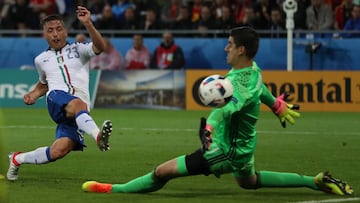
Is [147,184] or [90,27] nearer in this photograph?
Result: [147,184]

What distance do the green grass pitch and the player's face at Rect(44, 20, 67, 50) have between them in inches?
62.4

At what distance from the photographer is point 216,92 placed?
909 centimetres

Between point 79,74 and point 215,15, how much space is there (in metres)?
14.9

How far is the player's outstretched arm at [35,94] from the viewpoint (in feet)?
38.0

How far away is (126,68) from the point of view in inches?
1002

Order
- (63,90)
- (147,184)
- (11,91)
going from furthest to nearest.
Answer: (11,91) < (63,90) < (147,184)

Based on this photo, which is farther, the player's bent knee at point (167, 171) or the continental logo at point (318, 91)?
the continental logo at point (318, 91)

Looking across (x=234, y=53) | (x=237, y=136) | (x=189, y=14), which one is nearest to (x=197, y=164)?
(x=237, y=136)

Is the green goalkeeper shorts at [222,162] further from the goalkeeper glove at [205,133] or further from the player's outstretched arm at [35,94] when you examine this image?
the player's outstretched arm at [35,94]

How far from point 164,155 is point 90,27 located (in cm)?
387

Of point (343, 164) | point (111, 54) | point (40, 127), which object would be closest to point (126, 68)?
point (111, 54)

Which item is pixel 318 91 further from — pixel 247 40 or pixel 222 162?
pixel 222 162

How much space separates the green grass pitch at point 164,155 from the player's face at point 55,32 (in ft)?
5.20

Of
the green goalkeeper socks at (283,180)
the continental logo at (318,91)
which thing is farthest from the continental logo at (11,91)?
the green goalkeeper socks at (283,180)
